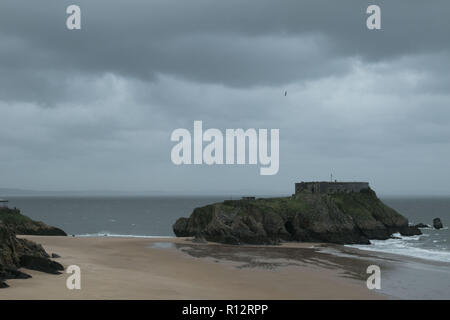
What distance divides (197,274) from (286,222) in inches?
1382

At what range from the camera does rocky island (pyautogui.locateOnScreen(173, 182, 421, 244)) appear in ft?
224

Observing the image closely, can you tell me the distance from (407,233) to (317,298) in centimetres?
6069

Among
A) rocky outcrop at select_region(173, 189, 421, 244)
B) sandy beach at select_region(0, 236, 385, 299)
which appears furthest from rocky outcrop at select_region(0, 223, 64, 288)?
rocky outcrop at select_region(173, 189, 421, 244)

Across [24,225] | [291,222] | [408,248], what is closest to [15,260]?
[24,225]

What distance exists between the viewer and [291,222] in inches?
2894

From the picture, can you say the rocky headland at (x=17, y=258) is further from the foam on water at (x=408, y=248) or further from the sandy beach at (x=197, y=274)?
the foam on water at (x=408, y=248)

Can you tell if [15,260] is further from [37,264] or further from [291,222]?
[291,222]

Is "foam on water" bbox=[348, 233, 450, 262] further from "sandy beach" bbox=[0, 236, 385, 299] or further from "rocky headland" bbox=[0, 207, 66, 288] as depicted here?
"rocky headland" bbox=[0, 207, 66, 288]

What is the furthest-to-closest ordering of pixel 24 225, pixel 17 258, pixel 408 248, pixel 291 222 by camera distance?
pixel 24 225 < pixel 291 222 < pixel 408 248 < pixel 17 258

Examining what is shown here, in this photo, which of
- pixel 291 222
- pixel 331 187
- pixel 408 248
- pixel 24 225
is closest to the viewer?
pixel 408 248

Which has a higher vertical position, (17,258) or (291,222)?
(17,258)

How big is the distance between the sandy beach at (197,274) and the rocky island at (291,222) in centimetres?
557
